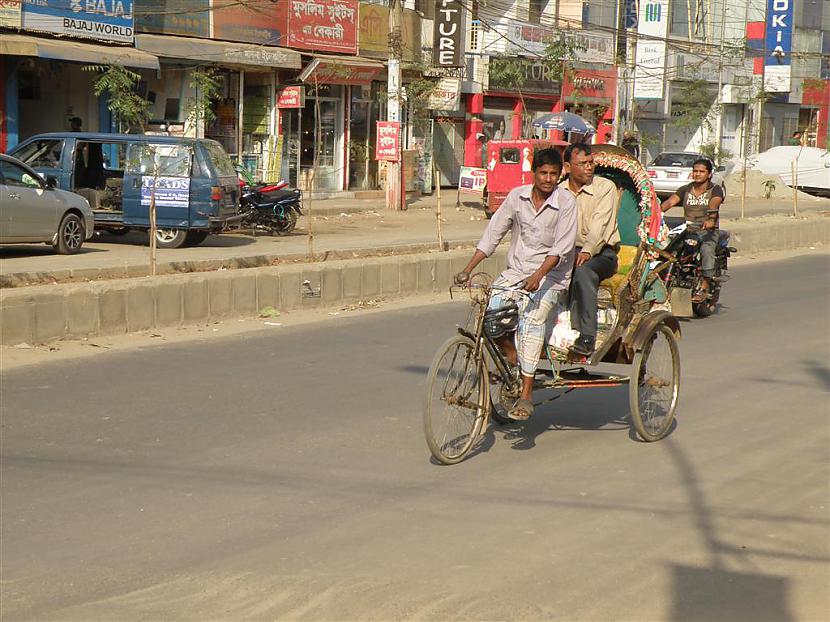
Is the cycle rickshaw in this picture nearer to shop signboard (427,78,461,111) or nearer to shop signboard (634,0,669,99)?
shop signboard (427,78,461,111)

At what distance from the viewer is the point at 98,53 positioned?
2355 cm

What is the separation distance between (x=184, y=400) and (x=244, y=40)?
20.8 m

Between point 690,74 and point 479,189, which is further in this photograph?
point 690,74

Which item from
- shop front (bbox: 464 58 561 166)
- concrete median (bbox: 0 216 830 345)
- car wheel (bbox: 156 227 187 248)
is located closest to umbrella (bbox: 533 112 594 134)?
shop front (bbox: 464 58 561 166)

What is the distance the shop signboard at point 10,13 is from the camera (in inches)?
880

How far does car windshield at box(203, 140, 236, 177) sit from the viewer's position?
19.1 meters

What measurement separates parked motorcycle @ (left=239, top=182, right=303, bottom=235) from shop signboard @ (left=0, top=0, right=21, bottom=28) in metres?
5.36

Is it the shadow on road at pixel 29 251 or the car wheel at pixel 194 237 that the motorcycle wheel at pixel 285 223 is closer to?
the car wheel at pixel 194 237

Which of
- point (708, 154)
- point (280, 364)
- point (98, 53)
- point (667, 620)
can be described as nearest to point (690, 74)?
point (708, 154)

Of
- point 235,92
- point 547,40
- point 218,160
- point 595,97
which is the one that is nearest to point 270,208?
point 218,160

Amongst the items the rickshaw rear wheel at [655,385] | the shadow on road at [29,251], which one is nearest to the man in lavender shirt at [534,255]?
the rickshaw rear wheel at [655,385]

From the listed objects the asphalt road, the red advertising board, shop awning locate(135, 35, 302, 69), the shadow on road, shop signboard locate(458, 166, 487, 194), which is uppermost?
shop awning locate(135, 35, 302, 69)

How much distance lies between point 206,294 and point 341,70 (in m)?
18.2

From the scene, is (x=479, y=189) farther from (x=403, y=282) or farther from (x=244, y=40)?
(x=403, y=282)
